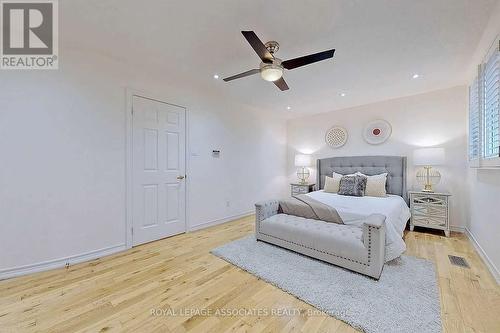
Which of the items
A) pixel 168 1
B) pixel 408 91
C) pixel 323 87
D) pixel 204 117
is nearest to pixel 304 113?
pixel 323 87

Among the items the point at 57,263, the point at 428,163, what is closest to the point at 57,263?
the point at 57,263

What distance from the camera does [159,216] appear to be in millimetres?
3225

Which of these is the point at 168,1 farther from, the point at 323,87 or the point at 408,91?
the point at 408,91

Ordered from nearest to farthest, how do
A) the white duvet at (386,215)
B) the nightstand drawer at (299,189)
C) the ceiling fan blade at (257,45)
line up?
the ceiling fan blade at (257,45) < the white duvet at (386,215) < the nightstand drawer at (299,189)

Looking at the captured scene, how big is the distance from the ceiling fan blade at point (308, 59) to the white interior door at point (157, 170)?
80.8 inches

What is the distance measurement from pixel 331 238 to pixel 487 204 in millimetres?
1853

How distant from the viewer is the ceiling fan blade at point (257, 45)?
1702mm

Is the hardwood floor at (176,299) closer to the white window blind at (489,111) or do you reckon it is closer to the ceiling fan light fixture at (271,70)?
the white window blind at (489,111)

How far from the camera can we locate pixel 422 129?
3.85 meters

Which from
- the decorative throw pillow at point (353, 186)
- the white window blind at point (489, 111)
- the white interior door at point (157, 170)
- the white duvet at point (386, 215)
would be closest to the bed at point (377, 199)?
the white duvet at point (386, 215)

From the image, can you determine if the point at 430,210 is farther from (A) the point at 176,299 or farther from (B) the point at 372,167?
(A) the point at 176,299

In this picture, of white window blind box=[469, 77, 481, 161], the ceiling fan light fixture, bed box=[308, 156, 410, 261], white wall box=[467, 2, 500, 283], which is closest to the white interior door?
the ceiling fan light fixture

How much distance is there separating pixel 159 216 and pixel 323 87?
3364 millimetres

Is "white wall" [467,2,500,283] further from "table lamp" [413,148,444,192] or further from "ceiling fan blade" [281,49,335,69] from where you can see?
"ceiling fan blade" [281,49,335,69]
